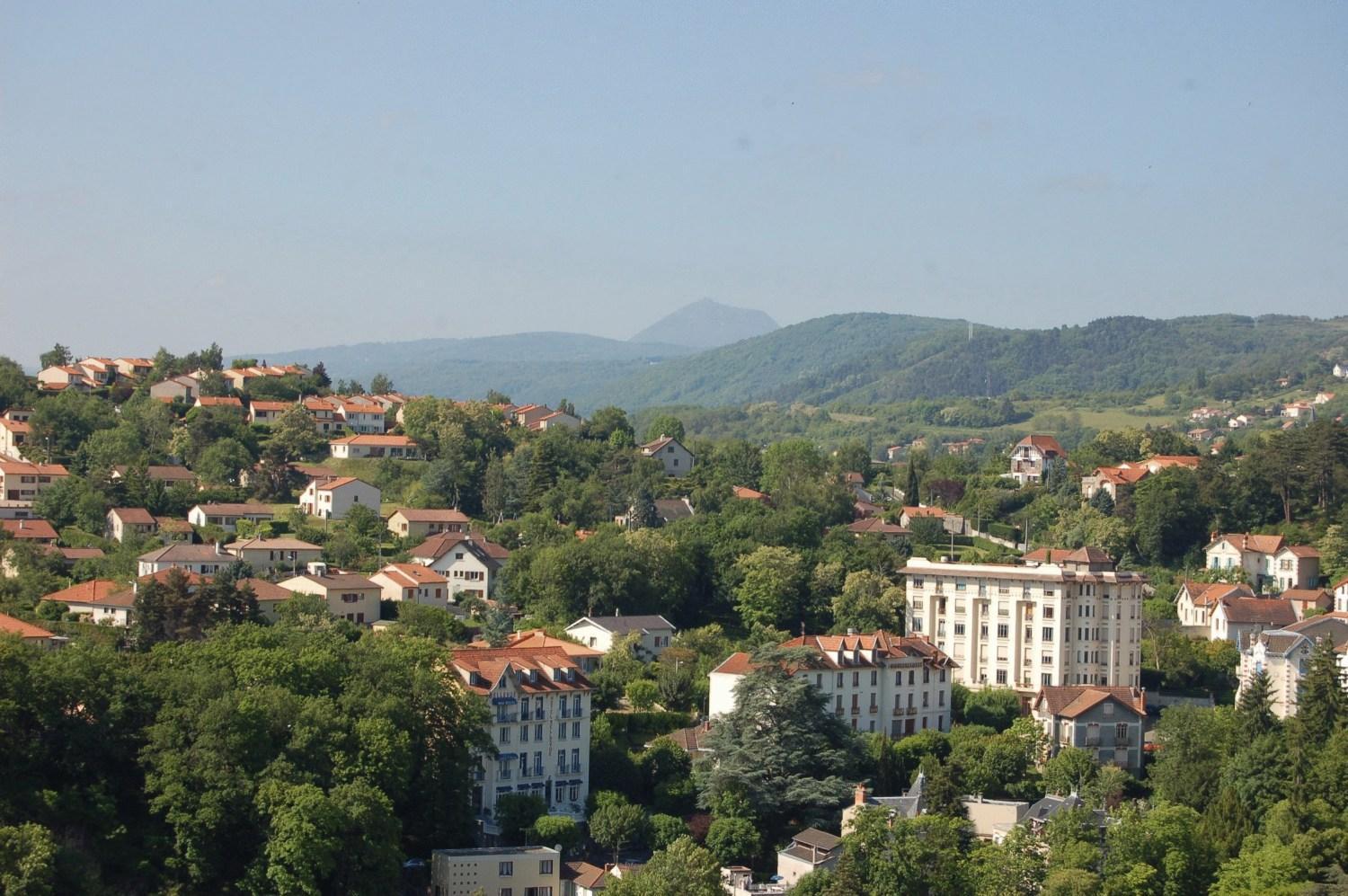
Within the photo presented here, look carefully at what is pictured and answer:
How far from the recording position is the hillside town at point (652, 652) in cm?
3947

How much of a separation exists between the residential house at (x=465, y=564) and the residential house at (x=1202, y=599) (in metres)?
23.1

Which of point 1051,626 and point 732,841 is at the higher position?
point 1051,626

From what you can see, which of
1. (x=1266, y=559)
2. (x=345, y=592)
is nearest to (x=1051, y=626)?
(x=1266, y=559)

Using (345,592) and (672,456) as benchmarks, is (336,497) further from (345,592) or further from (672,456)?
(672,456)

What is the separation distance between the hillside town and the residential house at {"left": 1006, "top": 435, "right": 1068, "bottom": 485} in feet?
8.41

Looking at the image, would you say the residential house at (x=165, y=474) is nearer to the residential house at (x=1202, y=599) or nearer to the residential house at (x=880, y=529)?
the residential house at (x=880, y=529)

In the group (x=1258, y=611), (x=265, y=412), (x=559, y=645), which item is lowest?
(x=559, y=645)

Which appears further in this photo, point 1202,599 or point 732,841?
point 1202,599

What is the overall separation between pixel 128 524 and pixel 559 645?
2062 cm

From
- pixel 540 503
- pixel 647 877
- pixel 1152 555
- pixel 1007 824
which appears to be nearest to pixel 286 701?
pixel 647 877

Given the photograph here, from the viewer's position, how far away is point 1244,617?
6000 centimetres

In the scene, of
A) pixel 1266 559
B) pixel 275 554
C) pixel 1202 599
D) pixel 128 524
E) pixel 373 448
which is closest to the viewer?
pixel 275 554

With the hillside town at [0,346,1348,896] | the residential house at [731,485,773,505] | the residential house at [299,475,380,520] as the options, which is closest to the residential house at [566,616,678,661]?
the hillside town at [0,346,1348,896]

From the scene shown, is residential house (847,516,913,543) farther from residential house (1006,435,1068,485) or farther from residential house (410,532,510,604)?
residential house (1006,435,1068,485)
